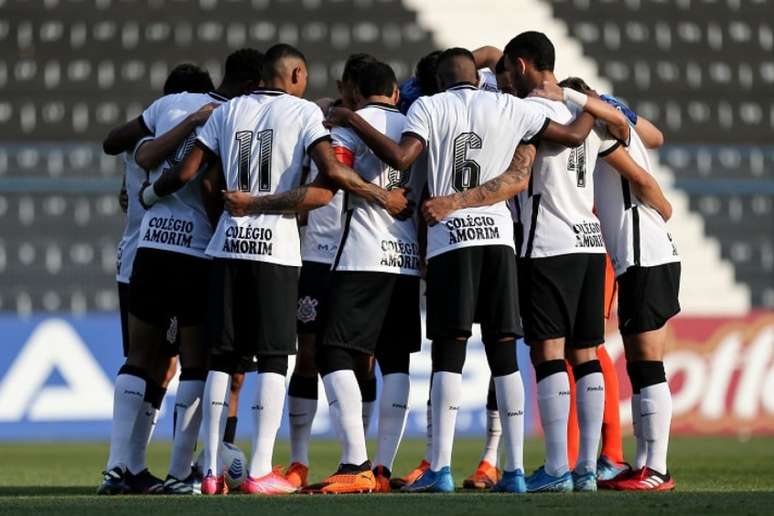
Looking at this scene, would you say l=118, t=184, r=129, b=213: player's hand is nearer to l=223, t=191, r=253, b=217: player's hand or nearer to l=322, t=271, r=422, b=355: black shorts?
l=223, t=191, r=253, b=217: player's hand

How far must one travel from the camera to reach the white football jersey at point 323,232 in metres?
7.91

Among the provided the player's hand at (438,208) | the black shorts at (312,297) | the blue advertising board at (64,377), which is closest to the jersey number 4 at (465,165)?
the player's hand at (438,208)

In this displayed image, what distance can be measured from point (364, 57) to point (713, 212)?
1043 centimetres

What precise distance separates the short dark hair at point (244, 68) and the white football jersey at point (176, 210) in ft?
0.48

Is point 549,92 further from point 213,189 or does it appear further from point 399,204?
point 213,189

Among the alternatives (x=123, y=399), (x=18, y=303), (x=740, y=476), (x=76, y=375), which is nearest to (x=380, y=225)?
(x=123, y=399)

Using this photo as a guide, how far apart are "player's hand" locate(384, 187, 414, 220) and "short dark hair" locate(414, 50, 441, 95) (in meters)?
0.94

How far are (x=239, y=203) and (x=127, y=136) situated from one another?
88 centimetres

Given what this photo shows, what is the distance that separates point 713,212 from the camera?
17406 mm

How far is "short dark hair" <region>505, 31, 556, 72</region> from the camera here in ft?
24.3

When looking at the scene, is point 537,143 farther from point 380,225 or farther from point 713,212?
point 713,212

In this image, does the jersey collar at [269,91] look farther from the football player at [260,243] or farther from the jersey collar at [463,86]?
the jersey collar at [463,86]

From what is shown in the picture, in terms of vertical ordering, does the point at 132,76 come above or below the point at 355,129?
above

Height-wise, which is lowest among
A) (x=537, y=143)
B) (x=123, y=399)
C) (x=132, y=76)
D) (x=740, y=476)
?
(x=740, y=476)
